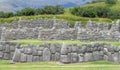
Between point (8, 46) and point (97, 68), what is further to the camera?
point (8, 46)

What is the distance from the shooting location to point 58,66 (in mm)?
26766

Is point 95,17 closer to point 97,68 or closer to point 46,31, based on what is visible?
point 46,31

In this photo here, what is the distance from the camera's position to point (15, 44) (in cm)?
3094

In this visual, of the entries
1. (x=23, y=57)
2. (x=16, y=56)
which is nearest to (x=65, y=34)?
(x=23, y=57)

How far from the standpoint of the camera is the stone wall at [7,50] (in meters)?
30.8

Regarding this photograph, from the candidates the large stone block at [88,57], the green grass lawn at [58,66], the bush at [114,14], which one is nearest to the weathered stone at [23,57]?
the green grass lawn at [58,66]

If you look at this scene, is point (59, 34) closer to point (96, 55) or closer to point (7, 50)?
point (7, 50)

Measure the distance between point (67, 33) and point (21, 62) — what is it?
1467cm

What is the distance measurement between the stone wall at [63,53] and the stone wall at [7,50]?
66.4 inches

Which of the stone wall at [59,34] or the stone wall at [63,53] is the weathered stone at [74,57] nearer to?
the stone wall at [63,53]

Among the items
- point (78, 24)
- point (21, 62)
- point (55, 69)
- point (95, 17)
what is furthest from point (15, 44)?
point (95, 17)

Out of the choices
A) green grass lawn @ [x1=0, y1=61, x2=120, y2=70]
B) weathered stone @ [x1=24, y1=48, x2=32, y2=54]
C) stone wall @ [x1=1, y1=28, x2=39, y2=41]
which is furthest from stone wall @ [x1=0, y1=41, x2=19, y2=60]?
stone wall @ [x1=1, y1=28, x2=39, y2=41]

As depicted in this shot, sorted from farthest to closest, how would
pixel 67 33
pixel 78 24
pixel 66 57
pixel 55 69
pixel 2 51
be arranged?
pixel 78 24, pixel 67 33, pixel 2 51, pixel 66 57, pixel 55 69

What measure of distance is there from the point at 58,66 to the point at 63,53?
7.13 feet
